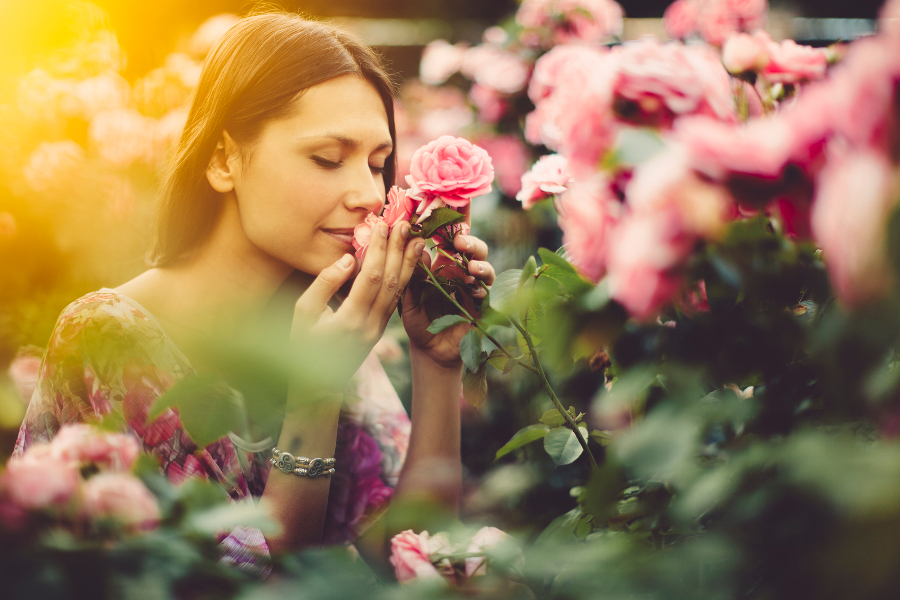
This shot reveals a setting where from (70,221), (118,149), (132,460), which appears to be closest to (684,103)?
(132,460)

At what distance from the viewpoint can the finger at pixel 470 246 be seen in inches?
37.8

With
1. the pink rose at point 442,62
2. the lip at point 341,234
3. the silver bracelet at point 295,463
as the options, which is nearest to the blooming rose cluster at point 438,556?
the silver bracelet at point 295,463

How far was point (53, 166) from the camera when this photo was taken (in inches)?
67.0

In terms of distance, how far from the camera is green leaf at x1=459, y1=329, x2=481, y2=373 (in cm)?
90

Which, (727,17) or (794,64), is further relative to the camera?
(727,17)

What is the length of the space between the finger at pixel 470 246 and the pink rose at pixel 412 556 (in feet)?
1.51

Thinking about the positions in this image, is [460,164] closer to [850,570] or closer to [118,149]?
[850,570]

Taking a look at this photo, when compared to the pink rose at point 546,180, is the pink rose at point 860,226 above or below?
above

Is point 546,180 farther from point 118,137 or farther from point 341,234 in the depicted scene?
point 118,137

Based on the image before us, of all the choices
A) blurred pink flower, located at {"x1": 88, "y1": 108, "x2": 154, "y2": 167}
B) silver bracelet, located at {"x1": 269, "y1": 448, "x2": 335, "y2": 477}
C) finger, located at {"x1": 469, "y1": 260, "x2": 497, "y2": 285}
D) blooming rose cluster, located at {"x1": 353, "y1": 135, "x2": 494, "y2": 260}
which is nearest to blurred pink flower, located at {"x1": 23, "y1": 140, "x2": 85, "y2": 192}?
blurred pink flower, located at {"x1": 88, "y1": 108, "x2": 154, "y2": 167}

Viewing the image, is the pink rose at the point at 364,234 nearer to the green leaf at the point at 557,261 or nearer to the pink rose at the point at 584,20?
the green leaf at the point at 557,261

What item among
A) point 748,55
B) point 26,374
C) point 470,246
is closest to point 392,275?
point 470,246

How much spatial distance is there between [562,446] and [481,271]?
34 centimetres

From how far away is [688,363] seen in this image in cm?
52
